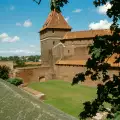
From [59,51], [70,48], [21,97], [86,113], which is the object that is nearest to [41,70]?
[59,51]

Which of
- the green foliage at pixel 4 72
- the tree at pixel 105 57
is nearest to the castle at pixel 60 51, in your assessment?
the green foliage at pixel 4 72

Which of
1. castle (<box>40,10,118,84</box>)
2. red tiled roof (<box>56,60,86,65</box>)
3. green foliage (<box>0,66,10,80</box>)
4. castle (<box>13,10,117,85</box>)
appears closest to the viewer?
red tiled roof (<box>56,60,86,65</box>)

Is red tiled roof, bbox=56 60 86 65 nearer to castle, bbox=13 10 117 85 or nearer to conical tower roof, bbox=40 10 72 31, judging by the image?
castle, bbox=13 10 117 85

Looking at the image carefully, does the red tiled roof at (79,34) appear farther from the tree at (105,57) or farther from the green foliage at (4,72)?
the tree at (105,57)

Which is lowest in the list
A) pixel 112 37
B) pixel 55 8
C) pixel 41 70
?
pixel 41 70

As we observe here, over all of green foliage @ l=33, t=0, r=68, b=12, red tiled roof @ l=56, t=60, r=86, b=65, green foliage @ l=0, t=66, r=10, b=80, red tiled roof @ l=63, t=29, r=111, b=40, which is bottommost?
green foliage @ l=0, t=66, r=10, b=80

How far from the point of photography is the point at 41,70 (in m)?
39.8

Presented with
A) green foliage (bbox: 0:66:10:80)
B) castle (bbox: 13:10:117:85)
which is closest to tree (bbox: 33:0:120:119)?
castle (bbox: 13:10:117:85)

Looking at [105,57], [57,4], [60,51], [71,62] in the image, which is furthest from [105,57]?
[60,51]

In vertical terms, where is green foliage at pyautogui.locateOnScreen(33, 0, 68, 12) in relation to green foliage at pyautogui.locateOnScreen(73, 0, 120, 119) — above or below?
above

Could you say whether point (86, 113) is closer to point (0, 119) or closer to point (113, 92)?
point (113, 92)

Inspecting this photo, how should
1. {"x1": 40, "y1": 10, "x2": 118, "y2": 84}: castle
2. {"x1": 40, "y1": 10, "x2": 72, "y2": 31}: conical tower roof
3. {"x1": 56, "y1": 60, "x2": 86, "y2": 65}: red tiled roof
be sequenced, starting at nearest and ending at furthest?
1. {"x1": 56, "y1": 60, "x2": 86, "y2": 65}: red tiled roof
2. {"x1": 40, "y1": 10, "x2": 118, "y2": 84}: castle
3. {"x1": 40, "y1": 10, "x2": 72, "y2": 31}: conical tower roof

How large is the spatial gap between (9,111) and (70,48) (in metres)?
43.9

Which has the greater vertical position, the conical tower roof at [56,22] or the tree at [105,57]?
the conical tower roof at [56,22]
